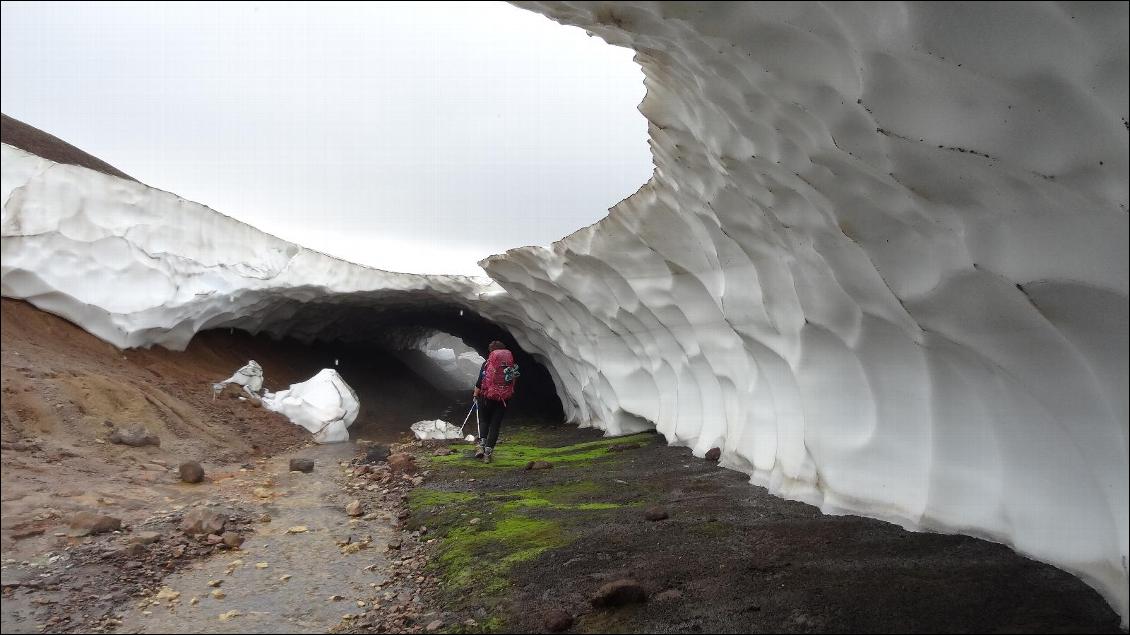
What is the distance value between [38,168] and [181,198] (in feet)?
17.2

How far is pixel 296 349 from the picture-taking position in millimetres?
16609

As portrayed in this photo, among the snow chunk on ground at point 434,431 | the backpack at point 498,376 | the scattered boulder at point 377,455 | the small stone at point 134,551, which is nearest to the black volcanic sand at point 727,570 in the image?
the small stone at point 134,551

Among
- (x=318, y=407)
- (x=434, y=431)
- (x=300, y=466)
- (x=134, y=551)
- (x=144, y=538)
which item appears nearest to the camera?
(x=134, y=551)

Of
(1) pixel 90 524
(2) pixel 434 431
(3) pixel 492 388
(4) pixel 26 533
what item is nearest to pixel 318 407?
(2) pixel 434 431

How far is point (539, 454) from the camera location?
31.8 ft

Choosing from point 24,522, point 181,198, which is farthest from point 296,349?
point 24,522

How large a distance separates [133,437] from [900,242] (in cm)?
509

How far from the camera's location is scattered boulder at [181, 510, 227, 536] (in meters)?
4.23

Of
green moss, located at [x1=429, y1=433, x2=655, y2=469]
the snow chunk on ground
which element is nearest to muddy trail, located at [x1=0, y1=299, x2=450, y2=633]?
green moss, located at [x1=429, y1=433, x2=655, y2=469]

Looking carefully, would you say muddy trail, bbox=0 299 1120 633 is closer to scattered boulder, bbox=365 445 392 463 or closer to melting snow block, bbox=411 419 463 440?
scattered boulder, bbox=365 445 392 463

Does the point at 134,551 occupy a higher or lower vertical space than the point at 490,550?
lower

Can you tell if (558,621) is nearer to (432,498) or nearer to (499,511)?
(499,511)

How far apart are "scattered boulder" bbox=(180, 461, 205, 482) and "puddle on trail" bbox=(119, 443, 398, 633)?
37 centimetres

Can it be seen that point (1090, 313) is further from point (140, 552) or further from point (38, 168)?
point (38, 168)
